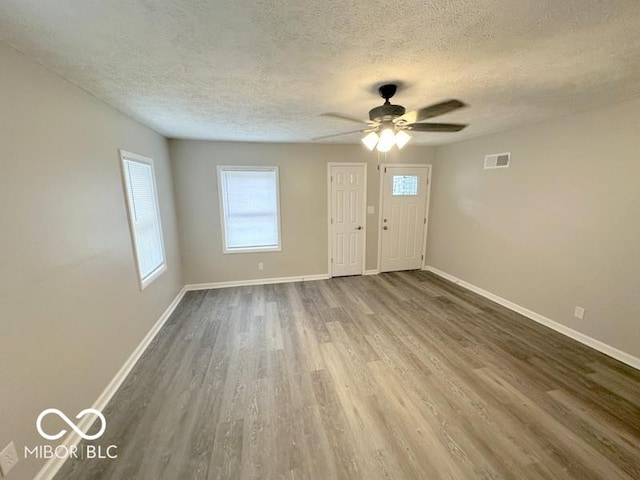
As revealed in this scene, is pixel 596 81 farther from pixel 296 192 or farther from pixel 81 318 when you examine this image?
pixel 81 318

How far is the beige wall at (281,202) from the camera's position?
159 inches

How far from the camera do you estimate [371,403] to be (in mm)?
2014

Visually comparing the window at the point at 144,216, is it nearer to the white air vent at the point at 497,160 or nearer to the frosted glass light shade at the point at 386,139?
the frosted glass light shade at the point at 386,139

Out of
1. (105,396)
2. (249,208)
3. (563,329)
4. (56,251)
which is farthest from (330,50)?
(563,329)

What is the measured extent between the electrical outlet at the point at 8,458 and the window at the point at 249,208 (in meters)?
3.17

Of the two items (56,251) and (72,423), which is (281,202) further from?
(72,423)

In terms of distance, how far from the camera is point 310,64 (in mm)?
1579

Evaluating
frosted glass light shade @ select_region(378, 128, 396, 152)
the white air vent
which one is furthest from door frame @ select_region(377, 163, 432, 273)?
frosted glass light shade @ select_region(378, 128, 396, 152)

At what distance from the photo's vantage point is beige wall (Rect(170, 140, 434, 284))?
4.03 metres

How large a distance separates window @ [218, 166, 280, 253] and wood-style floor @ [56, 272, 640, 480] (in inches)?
58.1

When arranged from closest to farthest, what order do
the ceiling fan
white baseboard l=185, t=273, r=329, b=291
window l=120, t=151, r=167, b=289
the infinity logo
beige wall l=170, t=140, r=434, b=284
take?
the infinity logo → the ceiling fan → window l=120, t=151, r=167, b=289 → beige wall l=170, t=140, r=434, b=284 → white baseboard l=185, t=273, r=329, b=291

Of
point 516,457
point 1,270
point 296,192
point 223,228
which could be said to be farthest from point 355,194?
point 1,270

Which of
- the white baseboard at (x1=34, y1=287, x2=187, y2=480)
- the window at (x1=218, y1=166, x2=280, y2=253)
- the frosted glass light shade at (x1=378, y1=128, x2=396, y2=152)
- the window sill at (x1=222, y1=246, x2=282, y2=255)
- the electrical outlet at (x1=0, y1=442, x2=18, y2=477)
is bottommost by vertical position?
the white baseboard at (x1=34, y1=287, x2=187, y2=480)

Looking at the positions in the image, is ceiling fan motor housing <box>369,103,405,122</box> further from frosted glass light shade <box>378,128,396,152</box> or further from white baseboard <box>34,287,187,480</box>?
white baseboard <box>34,287,187,480</box>
